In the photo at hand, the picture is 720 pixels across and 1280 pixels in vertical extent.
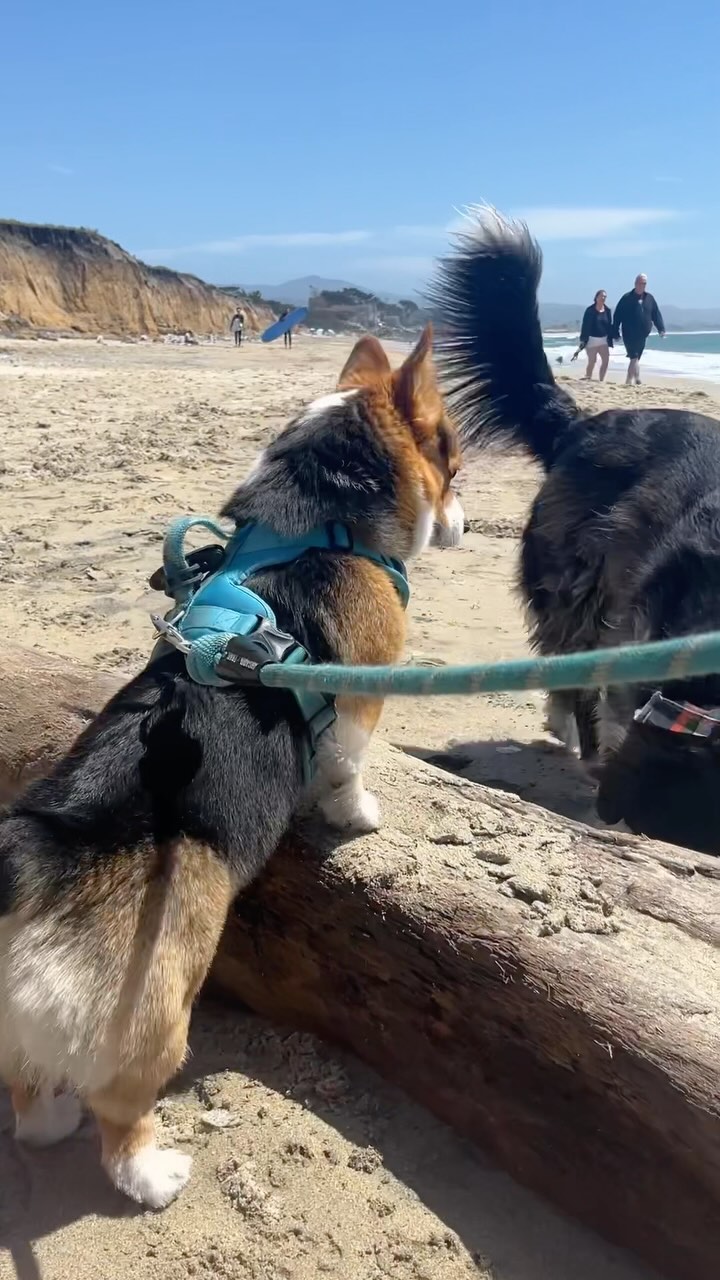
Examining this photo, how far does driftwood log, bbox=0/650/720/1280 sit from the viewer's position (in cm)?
178

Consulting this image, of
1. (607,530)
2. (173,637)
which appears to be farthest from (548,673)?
(607,530)

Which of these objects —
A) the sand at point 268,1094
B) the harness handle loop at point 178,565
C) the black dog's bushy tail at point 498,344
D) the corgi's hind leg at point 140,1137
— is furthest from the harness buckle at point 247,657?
the black dog's bushy tail at point 498,344

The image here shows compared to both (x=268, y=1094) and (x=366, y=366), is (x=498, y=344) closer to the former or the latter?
(x=366, y=366)

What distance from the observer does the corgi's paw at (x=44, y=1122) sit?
6.89 feet

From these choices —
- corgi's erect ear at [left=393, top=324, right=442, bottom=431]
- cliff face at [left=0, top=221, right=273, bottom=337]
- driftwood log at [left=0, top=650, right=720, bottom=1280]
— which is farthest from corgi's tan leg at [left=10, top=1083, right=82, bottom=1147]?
cliff face at [left=0, top=221, right=273, bottom=337]

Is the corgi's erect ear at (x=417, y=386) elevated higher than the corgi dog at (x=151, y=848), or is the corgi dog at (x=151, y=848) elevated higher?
the corgi's erect ear at (x=417, y=386)

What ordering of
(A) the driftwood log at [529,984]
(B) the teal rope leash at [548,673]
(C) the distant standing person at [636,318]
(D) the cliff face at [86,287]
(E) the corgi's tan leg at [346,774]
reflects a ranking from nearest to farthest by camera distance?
(B) the teal rope leash at [548,673] < (A) the driftwood log at [529,984] < (E) the corgi's tan leg at [346,774] < (C) the distant standing person at [636,318] < (D) the cliff face at [86,287]

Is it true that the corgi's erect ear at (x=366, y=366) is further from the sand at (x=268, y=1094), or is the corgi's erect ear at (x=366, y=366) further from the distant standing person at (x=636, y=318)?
the distant standing person at (x=636, y=318)

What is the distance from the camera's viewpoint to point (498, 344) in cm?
411

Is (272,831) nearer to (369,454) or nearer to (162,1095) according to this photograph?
(162,1095)

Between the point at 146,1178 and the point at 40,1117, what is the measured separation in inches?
13.0

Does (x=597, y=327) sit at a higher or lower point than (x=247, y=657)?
higher

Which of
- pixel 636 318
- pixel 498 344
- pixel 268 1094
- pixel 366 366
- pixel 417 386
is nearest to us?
pixel 268 1094

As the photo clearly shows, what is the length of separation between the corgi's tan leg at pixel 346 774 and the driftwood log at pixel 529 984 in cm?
7
